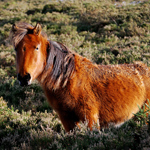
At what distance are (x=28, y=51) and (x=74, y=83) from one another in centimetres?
90

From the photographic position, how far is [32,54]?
2.32m

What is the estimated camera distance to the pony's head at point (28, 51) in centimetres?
221

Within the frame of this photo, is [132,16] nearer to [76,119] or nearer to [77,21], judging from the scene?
[77,21]

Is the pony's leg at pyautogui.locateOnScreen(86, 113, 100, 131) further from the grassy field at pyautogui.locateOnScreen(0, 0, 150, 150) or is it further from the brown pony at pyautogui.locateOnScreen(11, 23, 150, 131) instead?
the grassy field at pyautogui.locateOnScreen(0, 0, 150, 150)

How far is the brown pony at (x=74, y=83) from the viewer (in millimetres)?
2379

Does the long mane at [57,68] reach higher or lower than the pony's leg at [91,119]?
higher

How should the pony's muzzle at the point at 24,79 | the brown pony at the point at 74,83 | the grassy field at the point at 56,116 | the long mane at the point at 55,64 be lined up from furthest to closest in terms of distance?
the long mane at the point at 55,64, the brown pony at the point at 74,83, the pony's muzzle at the point at 24,79, the grassy field at the point at 56,116

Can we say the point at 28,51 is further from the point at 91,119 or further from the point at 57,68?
the point at 91,119

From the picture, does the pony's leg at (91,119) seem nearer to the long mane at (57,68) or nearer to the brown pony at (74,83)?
the brown pony at (74,83)

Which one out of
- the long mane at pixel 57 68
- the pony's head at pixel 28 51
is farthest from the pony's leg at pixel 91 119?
the pony's head at pixel 28 51

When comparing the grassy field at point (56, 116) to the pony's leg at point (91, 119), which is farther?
the pony's leg at point (91, 119)

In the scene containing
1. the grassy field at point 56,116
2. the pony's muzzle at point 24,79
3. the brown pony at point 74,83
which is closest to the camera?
the grassy field at point 56,116

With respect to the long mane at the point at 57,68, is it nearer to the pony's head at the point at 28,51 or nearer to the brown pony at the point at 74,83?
the brown pony at the point at 74,83

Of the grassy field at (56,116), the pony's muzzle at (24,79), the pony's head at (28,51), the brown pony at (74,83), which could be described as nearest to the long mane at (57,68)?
the brown pony at (74,83)
